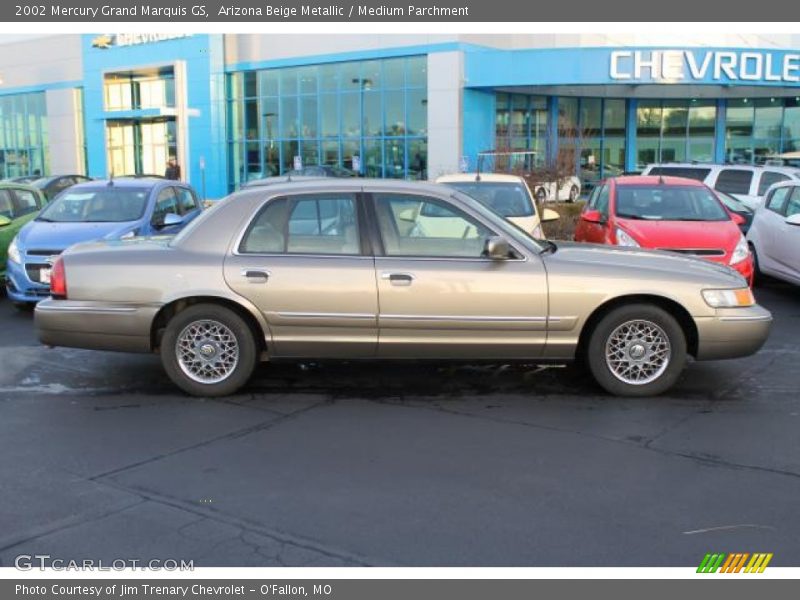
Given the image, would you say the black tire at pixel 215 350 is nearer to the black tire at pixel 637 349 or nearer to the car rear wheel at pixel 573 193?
the black tire at pixel 637 349

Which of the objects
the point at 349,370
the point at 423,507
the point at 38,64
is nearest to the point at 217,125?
the point at 38,64

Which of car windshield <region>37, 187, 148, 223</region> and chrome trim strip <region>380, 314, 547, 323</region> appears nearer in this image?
chrome trim strip <region>380, 314, 547, 323</region>

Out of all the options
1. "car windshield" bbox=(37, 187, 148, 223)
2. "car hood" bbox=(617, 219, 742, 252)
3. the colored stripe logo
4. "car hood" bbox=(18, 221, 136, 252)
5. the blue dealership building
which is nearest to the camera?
the colored stripe logo

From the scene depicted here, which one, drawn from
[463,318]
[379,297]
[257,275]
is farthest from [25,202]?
[463,318]

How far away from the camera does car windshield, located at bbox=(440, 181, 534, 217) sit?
11.7 m

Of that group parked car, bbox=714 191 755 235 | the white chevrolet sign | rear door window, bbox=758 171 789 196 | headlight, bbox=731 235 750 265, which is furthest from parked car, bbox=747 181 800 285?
the white chevrolet sign

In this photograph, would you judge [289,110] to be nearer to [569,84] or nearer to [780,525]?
[569,84]

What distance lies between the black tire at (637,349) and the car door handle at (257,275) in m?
2.54

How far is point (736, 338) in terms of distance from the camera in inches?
256

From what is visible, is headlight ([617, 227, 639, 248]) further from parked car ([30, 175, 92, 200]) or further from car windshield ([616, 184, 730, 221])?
parked car ([30, 175, 92, 200])

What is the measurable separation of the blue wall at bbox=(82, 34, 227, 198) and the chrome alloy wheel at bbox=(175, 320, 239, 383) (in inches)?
1178

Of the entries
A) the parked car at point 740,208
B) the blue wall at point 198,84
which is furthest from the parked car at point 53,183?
the parked car at point 740,208

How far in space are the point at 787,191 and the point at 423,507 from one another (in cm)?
914

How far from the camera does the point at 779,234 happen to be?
36.6ft
